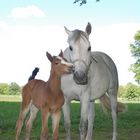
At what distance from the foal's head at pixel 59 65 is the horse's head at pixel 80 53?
0.39 ft

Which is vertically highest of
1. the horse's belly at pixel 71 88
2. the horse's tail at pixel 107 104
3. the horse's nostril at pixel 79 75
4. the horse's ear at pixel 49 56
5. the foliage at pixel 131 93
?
the foliage at pixel 131 93

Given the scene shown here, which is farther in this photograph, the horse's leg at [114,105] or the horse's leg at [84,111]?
the horse's leg at [114,105]

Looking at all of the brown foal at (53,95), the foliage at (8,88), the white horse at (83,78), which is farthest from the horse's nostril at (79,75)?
the foliage at (8,88)

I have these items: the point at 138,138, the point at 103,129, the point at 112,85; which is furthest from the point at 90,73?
the point at 103,129

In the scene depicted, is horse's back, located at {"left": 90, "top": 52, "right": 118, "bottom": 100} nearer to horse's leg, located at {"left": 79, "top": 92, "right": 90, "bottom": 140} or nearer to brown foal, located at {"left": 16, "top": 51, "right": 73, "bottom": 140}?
horse's leg, located at {"left": 79, "top": 92, "right": 90, "bottom": 140}

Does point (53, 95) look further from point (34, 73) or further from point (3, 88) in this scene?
point (3, 88)

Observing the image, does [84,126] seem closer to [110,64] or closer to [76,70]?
[76,70]

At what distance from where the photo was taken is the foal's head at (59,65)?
23.7 ft

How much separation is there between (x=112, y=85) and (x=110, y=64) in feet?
1.89

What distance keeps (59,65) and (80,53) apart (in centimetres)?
42


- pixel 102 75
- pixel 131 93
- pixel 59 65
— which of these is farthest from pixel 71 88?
pixel 131 93

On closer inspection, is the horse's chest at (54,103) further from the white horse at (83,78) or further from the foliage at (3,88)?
the foliage at (3,88)

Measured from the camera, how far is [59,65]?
729 centimetres

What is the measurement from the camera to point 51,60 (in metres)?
7.41
